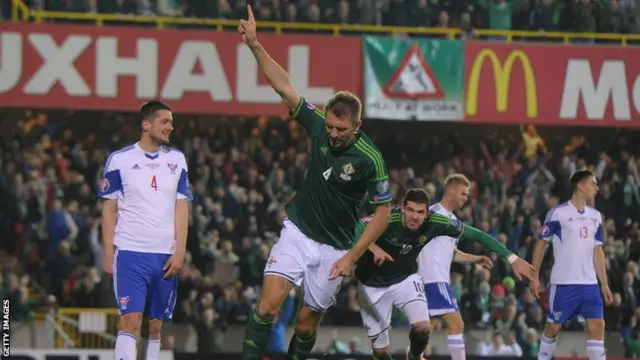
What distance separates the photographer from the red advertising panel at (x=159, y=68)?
64.6 feet

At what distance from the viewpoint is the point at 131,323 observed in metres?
9.62

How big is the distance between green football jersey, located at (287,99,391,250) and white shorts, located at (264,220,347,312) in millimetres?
59

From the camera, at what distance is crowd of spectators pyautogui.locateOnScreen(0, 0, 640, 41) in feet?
69.5

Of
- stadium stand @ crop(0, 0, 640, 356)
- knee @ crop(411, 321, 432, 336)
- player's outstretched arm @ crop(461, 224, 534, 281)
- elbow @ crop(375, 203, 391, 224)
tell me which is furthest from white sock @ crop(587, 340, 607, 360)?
elbow @ crop(375, 203, 391, 224)

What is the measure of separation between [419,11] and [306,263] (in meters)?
13.3

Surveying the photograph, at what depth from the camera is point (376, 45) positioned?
20.6m

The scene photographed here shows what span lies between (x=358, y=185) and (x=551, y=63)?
12.7 meters

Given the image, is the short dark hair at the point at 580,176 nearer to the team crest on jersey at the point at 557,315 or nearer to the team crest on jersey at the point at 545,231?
the team crest on jersey at the point at 545,231

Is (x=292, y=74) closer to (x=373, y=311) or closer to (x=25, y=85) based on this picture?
(x=25, y=85)

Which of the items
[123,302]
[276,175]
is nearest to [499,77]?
[276,175]

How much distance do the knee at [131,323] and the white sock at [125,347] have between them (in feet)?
0.13

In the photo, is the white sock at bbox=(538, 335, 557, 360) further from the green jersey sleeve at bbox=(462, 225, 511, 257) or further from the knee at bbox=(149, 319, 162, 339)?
the knee at bbox=(149, 319, 162, 339)

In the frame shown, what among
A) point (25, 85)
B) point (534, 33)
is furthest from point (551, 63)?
point (25, 85)

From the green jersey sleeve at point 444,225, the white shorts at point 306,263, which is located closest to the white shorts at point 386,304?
the green jersey sleeve at point 444,225
